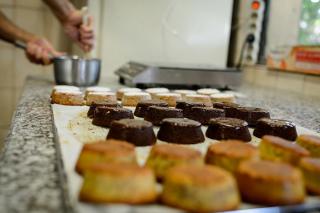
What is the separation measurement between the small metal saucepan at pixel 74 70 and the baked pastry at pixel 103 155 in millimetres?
1040

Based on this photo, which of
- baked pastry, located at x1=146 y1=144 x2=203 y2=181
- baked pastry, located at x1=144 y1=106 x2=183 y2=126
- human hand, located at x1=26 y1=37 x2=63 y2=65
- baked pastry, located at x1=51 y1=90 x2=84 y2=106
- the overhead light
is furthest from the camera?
the overhead light

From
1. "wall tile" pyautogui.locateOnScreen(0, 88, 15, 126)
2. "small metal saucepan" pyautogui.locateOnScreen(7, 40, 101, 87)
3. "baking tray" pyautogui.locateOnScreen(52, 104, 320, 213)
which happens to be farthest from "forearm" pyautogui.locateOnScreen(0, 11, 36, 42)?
"baking tray" pyautogui.locateOnScreen(52, 104, 320, 213)

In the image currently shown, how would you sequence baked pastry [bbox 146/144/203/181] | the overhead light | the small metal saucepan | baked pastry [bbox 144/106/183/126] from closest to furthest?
1. baked pastry [bbox 146/144/203/181]
2. baked pastry [bbox 144/106/183/126]
3. the small metal saucepan
4. the overhead light

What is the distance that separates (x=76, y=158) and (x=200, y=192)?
25 centimetres

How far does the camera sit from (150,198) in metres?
0.46

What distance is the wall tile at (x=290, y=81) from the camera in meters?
1.89

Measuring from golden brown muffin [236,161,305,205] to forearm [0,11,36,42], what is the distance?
5.05 ft

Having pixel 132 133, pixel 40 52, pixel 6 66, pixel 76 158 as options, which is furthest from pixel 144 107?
pixel 6 66

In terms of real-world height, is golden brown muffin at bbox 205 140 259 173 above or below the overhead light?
below

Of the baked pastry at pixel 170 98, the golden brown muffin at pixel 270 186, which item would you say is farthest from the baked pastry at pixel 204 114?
the golden brown muffin at pixel 270 186

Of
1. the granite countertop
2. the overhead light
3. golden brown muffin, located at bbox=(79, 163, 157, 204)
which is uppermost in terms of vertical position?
the overhead light

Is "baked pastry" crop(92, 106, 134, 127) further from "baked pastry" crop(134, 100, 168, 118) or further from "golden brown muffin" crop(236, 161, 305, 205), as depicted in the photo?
"golden brown muffin" crop(236, 161, 305, 205)

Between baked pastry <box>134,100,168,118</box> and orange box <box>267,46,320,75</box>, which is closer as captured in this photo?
baked pastry <box>134,100,168,118</box>

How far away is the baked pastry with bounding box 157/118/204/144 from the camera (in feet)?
2.47
